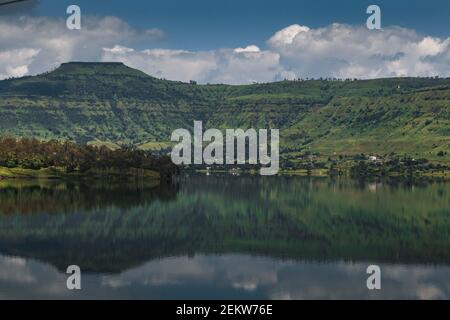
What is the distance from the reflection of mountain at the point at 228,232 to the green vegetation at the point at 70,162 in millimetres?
70873

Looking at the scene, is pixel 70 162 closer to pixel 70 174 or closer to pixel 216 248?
pixel 70 174

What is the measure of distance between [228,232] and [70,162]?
10873 cm

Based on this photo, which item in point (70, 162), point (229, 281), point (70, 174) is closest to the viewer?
point (229, 281)

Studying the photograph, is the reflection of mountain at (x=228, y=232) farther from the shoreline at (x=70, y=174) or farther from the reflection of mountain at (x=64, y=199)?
the shoreline at (x=70, y=174)

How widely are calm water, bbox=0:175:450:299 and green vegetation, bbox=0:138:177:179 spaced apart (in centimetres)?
6216

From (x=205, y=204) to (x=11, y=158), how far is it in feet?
250

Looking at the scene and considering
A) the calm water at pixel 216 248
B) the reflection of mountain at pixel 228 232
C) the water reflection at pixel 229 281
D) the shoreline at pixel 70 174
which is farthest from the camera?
the shoreline at pixel 70 174

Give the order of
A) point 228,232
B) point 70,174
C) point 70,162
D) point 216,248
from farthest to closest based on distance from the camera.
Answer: point 70,162
point 70,174
point 228,232
point 216,248

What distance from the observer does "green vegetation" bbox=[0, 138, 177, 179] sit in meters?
166

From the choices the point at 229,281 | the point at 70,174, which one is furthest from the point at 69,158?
the point at 229,281

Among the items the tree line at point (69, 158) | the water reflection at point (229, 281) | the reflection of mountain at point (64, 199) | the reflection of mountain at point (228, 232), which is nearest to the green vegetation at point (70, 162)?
the tree line at point (69, 158)

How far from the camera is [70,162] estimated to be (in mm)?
171500

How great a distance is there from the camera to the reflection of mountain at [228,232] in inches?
2148
